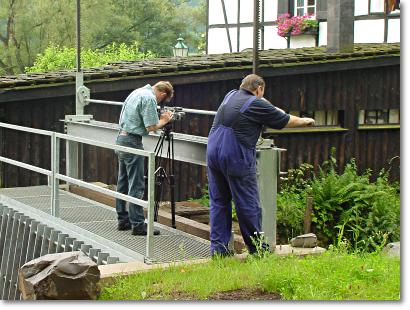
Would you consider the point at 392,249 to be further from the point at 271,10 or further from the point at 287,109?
the point at 271,10

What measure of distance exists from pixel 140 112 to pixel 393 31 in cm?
991

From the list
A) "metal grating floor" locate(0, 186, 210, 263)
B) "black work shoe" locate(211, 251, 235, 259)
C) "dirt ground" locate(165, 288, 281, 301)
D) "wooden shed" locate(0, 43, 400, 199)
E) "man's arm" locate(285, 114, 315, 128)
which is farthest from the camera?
"wooden shed" locate(0, 43, 400, 199)

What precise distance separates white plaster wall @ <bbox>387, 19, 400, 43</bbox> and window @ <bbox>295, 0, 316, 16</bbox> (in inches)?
90.8

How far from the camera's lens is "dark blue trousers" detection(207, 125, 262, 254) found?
24.3ft

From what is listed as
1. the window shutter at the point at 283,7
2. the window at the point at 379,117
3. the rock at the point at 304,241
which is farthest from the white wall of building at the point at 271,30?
the rock at the point at 304,241

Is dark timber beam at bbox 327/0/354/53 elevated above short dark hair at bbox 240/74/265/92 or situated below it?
above

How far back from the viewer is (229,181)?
24.5 ft

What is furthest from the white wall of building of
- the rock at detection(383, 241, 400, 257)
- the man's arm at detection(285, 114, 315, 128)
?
the man's arm at detection(285, 114, 315, 128)

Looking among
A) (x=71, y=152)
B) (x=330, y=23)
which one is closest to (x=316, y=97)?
(x=330, y=23)

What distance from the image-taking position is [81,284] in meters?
6.29

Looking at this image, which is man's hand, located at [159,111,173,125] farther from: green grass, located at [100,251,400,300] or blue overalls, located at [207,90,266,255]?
green grass, located at [100,251,400,300]

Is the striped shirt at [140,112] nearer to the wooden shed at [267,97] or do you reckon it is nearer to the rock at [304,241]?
the rock at [304,241]

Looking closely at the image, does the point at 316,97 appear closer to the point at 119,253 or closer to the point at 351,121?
the point at 351,121

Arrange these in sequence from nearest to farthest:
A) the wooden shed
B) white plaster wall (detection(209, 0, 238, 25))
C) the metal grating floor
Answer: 1. the metal grating floor
2. the wooden shed
3. white plaster wall (detection(209, 0, 238, 25))
